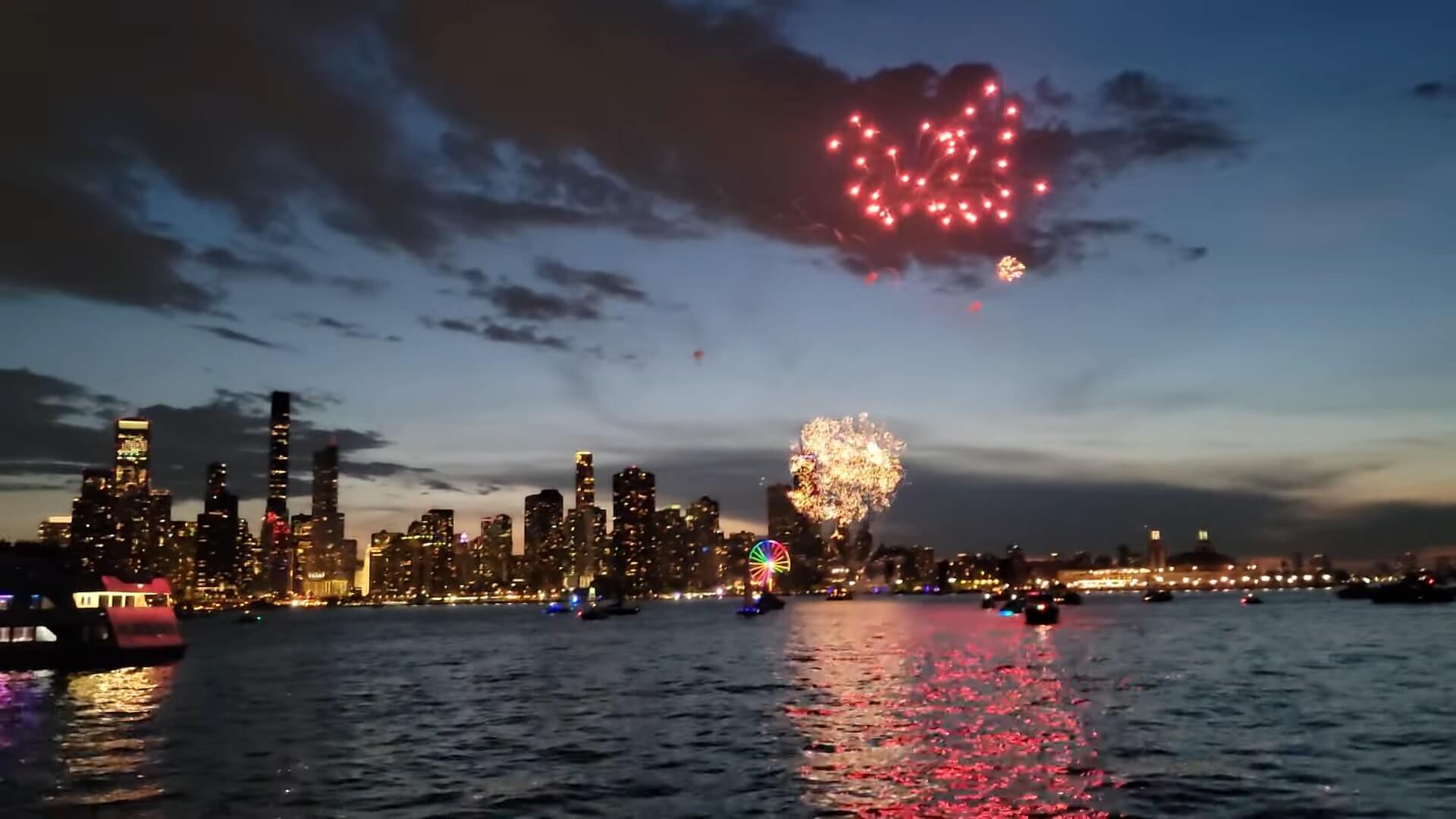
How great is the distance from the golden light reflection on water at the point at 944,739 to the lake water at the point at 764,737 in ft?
0.62

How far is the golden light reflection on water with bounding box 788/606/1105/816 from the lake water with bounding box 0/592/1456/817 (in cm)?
19

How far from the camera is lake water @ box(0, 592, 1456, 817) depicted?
3462 cm

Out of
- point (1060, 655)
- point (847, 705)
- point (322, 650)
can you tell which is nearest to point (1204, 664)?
point (1060, 655)

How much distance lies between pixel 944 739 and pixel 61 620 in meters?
80.1

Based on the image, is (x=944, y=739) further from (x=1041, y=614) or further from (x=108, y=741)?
(x=1041, y=614)

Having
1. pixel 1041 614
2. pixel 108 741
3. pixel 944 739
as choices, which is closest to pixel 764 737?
pixel 944 739

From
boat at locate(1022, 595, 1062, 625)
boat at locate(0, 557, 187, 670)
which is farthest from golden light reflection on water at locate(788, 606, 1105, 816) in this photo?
boat at locate(1022, 595, 1062, 625)

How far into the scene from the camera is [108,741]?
51.3 m

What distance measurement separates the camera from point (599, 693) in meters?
69.9

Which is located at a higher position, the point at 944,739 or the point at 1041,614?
the point at 944,739

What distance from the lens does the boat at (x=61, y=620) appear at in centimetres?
9344

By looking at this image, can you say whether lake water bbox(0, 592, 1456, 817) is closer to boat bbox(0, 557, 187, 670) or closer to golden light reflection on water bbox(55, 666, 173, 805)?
golden light reflection on water bbox(55, 666, 173, 805)

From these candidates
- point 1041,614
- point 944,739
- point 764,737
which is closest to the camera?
point 944,739

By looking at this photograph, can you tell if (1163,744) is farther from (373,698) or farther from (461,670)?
(461,670)
